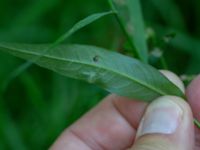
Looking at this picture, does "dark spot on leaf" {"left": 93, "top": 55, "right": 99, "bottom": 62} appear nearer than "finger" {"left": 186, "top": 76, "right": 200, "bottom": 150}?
Yes

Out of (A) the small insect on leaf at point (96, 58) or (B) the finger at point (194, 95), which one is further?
(B) the finger at point (194, 95)

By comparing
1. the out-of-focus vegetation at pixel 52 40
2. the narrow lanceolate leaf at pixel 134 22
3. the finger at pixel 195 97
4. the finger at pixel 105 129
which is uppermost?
the narrow lanceolate leaf at pixel 134 22

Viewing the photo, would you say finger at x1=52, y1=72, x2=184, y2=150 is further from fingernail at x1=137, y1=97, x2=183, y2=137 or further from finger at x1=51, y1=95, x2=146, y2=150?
fingernail at x1=137, y1=97, x2=183, y2=137

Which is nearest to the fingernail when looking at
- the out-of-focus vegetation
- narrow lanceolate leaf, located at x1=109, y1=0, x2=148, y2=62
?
narrow lanceolate leaf, located at x1=109, y1=0, x2=148, y2=62

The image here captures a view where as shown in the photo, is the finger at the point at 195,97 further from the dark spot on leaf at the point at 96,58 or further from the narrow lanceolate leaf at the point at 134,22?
the dark spot on leaf at the point at 96,58

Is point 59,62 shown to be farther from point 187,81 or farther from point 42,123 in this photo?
point 42,123

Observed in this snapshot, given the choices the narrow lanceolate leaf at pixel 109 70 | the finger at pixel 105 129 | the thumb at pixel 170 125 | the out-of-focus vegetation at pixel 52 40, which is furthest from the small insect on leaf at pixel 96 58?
the out-of-focus vegetation at pixel 52 40

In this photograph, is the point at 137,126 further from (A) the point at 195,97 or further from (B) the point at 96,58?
(B) the point at 96,58
